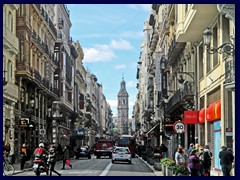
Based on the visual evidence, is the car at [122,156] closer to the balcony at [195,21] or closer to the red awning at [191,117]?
the red awning at [191,117]

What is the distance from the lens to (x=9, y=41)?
127 ft

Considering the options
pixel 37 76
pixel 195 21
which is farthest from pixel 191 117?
pixel 37 76

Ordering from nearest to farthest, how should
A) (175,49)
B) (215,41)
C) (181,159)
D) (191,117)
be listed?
(181,159)
(215,41)
(191,117)
(175,49)

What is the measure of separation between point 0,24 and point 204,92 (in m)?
15.3

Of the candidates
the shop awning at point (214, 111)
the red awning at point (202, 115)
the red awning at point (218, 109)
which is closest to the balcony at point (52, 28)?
the red awning at point (202, 115)

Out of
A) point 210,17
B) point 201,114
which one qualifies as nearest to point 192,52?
point 201,114

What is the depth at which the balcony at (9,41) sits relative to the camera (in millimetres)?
37213

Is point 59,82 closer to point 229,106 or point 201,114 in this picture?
point 201,114

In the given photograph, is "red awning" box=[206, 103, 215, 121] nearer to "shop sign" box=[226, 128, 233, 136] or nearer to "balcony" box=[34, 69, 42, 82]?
"shop sign" box=[226, 128, 233, 136]

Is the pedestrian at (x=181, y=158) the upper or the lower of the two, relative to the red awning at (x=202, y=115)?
lower

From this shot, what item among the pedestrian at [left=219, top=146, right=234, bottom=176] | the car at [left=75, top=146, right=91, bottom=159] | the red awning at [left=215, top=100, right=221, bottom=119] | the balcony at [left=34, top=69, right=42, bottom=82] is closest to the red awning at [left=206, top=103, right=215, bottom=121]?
the red awning at [left=215, top=100, right=221, bottom=119]

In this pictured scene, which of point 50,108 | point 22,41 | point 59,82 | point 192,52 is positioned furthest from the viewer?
point 59,82

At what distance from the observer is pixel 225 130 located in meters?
26.8

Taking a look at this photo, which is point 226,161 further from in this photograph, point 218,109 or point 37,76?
point 37,76
